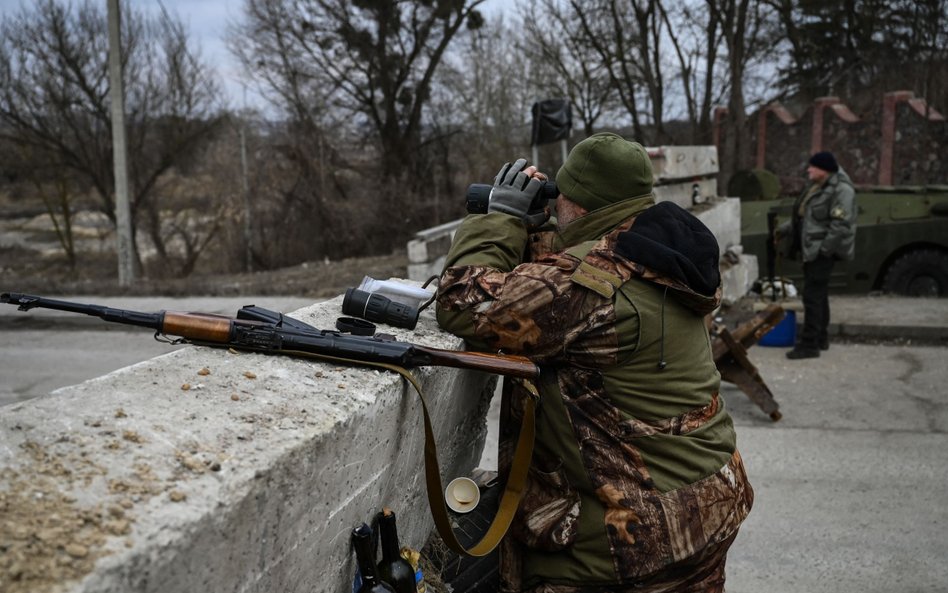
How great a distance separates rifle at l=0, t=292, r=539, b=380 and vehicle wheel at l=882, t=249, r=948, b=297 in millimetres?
10921

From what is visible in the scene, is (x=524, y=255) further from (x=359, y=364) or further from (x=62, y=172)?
(x=62, y=172)

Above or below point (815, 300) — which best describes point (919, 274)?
below

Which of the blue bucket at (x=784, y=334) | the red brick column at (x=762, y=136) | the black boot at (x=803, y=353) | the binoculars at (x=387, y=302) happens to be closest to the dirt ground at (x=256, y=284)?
the blue bucket at (x=784, y=334)

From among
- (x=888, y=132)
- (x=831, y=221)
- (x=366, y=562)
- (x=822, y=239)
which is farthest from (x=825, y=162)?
(x=888, y=132)

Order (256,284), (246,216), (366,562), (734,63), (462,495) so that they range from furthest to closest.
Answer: (246,216) → (734,63) → (256,284) → (462,495) → (366,562)

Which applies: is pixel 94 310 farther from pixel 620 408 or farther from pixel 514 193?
pixel 620 408

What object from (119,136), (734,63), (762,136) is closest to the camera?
(119,136)

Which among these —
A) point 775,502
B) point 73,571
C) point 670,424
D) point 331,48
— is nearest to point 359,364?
point 670,424

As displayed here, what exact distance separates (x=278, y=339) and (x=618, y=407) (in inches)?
35.3

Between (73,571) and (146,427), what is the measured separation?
18.0 inches

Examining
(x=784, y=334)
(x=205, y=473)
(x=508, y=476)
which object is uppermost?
(x=205, y=473)

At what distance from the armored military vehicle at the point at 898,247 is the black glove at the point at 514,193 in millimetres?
9024

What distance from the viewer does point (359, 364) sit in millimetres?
2012

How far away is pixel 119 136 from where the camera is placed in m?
13.3
